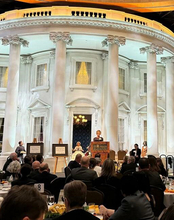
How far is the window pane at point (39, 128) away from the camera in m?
18.8

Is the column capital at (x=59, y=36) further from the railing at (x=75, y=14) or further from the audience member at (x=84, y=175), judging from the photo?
the audience member at (x=84, y=175)

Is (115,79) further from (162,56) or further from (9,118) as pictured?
(9,118)

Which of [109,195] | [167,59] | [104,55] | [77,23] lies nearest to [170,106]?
[167,59]

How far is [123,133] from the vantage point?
19.8m

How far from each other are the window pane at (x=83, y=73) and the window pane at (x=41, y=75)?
2.23 m

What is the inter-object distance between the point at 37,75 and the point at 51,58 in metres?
1.61

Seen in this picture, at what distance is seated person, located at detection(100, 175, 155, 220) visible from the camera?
3197 millimetres

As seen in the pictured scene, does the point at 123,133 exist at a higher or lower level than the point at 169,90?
lower

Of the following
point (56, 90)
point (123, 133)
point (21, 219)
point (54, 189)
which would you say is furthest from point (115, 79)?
point (21, 219)

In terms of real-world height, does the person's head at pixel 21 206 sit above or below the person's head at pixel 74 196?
above

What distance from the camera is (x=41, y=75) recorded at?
19.4 meters

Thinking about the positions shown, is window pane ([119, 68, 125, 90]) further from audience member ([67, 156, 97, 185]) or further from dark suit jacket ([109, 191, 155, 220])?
dark suit jacket ([109, 191, 155, 220])

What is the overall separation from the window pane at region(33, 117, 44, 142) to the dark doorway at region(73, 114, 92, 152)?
2247mm

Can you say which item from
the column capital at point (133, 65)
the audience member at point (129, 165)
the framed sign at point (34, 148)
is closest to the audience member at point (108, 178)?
the audience member at point (129, 165)
